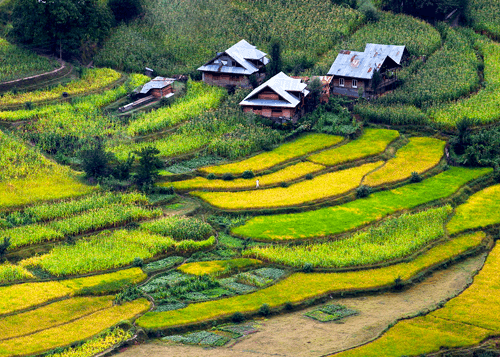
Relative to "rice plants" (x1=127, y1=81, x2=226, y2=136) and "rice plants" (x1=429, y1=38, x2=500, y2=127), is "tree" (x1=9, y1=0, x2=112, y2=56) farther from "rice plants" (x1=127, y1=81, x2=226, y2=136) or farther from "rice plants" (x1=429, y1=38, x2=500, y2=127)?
"rice plants" (x1=429, y1=38, x2=500, y2=127)

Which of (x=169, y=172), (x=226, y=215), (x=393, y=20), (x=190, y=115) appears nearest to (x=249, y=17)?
(x=393, y=20)

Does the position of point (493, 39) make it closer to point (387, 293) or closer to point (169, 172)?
point (169, 172)

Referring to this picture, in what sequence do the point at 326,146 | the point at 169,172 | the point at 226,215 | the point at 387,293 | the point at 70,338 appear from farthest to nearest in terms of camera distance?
1. the point at 326,146
2. the point at 169,172
3. the point at 226,215
4. the point at 387,293
5. the point at 70,338

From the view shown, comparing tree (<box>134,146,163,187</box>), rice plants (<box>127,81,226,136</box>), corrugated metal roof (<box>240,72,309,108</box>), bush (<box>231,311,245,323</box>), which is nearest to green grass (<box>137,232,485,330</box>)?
bush (<box>231,311,245,323</box>)

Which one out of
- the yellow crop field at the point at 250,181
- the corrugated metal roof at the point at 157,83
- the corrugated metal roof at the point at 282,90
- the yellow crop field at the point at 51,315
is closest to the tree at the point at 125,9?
the corrugated metal roof at the point at 157,83

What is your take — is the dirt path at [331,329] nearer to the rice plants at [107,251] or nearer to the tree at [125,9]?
the rice plants at [107,251]

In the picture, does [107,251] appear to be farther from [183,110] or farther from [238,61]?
[238,61]
